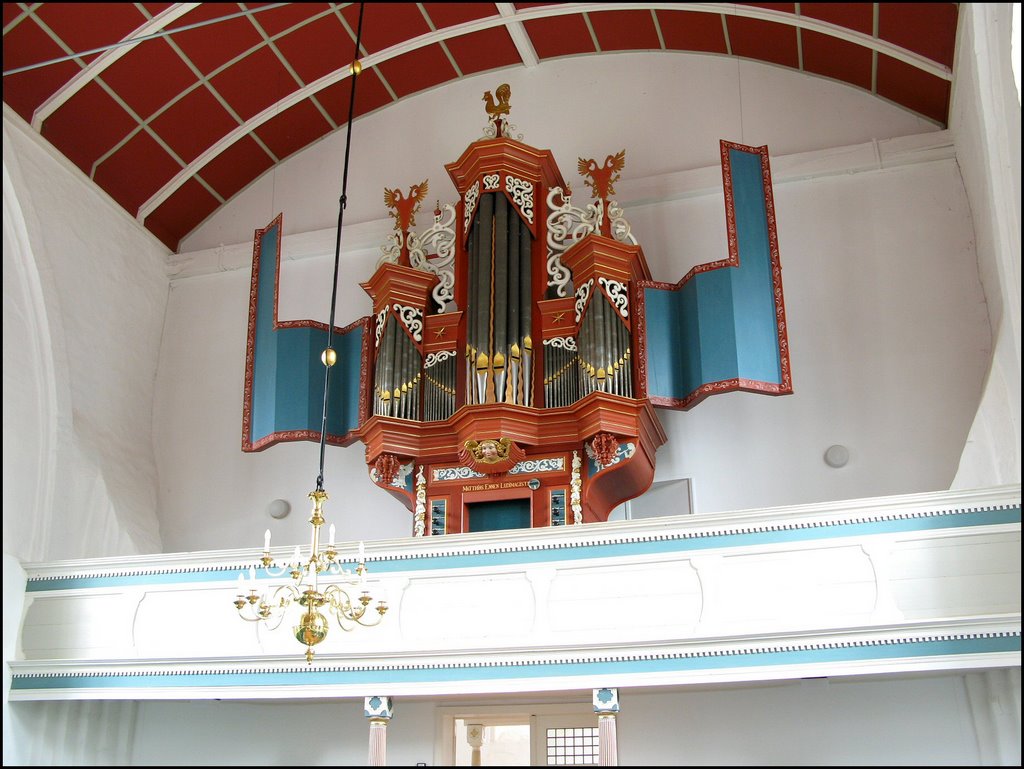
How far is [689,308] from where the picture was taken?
436 inches

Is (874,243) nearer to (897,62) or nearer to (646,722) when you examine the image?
(897,62)

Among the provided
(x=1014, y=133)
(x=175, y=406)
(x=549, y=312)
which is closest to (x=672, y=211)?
(x=549, y=312)

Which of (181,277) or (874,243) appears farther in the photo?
(181,277)

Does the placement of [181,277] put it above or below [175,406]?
above

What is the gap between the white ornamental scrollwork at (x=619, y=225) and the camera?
11.5m

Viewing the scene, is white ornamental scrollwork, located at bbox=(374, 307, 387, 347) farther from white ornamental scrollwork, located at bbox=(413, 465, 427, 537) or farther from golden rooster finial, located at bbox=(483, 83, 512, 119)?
golden rooster finial, located at bbox=(483, 83, 512, 119)

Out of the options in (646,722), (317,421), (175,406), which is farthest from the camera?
(175,406)

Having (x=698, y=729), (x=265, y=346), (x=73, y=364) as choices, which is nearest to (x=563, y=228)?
(x=265, y=346)

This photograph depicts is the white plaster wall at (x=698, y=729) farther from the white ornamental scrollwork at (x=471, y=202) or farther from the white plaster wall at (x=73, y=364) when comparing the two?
the white ornamental scrollwork at (x=471, y=202)

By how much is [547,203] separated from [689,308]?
2020 mm

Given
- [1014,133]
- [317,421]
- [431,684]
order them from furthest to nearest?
[317,421]
[431,684]
[1014,133]

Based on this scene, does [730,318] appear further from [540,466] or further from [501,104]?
[501,104]

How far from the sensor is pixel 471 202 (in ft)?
39.3

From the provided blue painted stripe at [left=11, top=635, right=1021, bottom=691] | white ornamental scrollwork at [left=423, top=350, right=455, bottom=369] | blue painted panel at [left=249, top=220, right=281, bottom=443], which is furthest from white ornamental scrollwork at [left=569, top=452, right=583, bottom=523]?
blue painted panel at [left=249, top=220, right=281, bottom=443]
